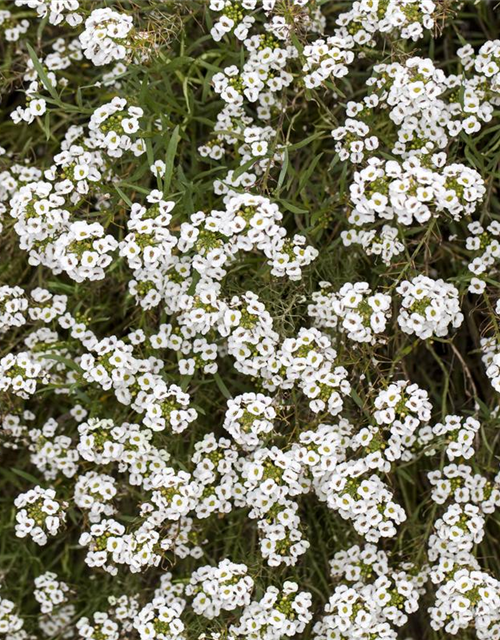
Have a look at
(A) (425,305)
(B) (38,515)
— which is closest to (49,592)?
(B) (38,515)

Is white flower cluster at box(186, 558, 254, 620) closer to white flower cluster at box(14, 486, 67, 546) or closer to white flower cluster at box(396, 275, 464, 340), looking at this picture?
white flower cluster at box(14, 486, 67, 546)

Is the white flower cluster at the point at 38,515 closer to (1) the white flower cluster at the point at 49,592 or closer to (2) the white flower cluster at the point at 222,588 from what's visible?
(1) the white flower cluster at the point at 49,592

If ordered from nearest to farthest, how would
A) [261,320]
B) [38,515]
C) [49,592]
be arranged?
[261,320] → [38,515] → [49,592]

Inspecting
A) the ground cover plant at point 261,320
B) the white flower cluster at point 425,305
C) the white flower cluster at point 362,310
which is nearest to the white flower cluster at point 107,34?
the ground cover plant at point 261,320

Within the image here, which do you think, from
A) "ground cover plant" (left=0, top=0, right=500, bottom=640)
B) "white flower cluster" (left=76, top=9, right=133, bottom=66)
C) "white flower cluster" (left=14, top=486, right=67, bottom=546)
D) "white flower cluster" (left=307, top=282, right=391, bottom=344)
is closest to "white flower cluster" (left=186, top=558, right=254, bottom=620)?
"ground cover plant" (left=0, top=0, right=500, bottom=640)

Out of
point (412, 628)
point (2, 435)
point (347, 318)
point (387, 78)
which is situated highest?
point (387, 78)

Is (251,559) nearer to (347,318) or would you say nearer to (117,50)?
(347,318)

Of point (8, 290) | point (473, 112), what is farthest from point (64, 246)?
point (473, 112)

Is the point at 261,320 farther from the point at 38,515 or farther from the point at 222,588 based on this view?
the point at 38,515
